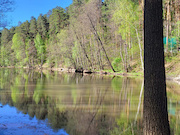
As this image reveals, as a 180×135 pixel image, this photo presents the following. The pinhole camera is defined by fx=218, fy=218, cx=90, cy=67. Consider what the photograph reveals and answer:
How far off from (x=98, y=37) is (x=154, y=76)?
105ft

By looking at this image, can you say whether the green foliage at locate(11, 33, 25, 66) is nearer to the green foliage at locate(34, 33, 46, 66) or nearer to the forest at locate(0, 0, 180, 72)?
the forest at locate(0, 0, 180, 72)

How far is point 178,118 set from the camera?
7.73m

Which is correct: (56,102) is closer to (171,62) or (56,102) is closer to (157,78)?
(157,78)

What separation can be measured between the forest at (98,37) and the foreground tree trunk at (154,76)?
21.8 metres

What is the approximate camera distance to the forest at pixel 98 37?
30391 millimetres

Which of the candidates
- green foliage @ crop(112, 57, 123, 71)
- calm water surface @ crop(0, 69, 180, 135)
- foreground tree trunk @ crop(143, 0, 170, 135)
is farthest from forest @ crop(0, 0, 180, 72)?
foreground tree trunk @ crop(143, 0, 170, 135)

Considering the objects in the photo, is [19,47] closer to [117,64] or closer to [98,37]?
[98,37]

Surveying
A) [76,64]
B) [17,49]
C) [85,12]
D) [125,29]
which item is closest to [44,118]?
[125,29]

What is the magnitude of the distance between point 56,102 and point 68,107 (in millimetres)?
1315

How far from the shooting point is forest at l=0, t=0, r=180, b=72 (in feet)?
99.7

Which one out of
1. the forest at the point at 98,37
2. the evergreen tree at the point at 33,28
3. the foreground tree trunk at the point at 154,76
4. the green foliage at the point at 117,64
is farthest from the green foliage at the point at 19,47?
the foreground tree trunk at the point at 154,76

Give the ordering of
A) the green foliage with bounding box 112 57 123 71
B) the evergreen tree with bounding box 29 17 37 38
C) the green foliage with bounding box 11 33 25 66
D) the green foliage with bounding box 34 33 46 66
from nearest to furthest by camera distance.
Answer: the green foliage with bounding box 112 57 123 71, the green foliage with bounding box 34 33 46 66, the green foliage with bounding box 11 33 25 66, the evergreen tree with bounding box 29 17 37 38

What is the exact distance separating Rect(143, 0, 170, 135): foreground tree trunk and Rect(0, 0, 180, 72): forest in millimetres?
21842

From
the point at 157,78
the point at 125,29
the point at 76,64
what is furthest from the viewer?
the point at 76,64
